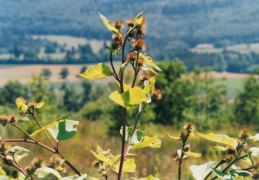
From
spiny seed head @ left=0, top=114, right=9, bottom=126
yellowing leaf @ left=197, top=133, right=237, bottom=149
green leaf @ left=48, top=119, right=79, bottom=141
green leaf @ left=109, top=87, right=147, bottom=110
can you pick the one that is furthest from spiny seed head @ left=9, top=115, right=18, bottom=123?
yellowing leaf @ left=197, top=133, right=237, bottom=149

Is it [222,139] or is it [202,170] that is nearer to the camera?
[222,139]

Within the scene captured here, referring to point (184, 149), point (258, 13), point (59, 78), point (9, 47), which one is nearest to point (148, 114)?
point (184, 149)

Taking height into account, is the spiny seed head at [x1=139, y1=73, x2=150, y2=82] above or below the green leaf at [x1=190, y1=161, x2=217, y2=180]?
above

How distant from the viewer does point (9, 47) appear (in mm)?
159750

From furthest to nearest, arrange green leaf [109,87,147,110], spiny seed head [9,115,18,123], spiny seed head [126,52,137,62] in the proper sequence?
spiny seed head [9,115,18,123]
spiny seed head [126,52,137,62]
green leaf [109,87,147,110]

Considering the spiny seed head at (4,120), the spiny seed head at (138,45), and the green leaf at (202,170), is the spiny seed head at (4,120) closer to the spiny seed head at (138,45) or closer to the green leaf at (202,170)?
the spiny seed head at (138,45)

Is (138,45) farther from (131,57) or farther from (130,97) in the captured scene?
(130,97)

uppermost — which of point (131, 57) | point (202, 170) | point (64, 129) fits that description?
point (131, 57)

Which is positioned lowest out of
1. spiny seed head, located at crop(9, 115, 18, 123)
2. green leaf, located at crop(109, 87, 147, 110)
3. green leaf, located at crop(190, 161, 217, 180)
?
green leaf, located at crop(190, 161, 217, 180)

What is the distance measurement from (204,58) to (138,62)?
135987 mm

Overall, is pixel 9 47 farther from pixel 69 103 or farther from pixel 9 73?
pixel 69 103

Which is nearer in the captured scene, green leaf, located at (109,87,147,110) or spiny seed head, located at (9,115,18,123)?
green leaf, located at (109,87,147,110)

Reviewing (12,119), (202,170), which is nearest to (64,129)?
(12,119)

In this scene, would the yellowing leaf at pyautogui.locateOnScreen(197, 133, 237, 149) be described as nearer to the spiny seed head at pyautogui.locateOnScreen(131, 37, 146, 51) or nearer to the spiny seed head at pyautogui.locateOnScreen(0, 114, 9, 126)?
the spiny seed head at pyautogui.locateOnScreen(131, 37, 146, 51)
